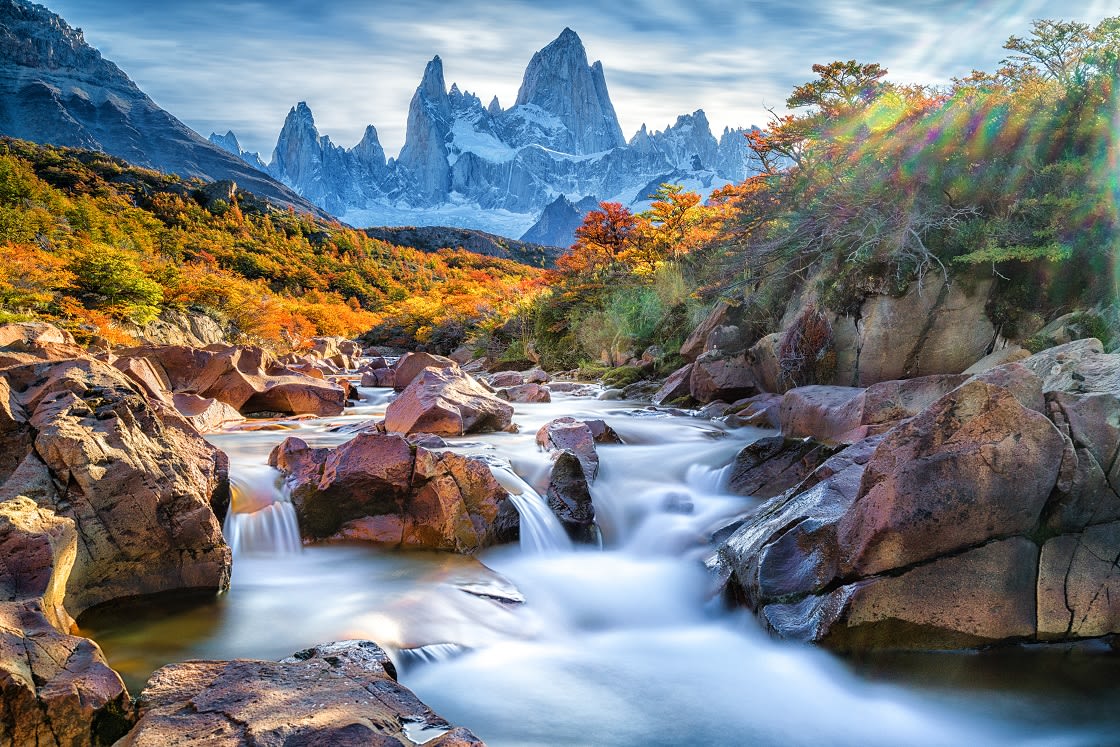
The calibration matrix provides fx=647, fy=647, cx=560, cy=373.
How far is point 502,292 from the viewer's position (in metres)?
30.1

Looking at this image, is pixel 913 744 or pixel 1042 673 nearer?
pixel 913 744

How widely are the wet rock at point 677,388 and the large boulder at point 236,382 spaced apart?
592cm

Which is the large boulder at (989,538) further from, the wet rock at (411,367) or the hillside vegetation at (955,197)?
the wet rock at (411,367)

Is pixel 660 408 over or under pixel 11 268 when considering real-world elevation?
under

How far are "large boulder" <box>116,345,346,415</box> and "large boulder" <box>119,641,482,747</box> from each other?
8.93 metres

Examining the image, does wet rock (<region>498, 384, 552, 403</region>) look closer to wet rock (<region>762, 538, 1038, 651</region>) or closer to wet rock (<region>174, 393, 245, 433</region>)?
wet rock (<region>174, 393, 245, 433</region>)

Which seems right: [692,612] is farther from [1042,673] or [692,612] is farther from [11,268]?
[11,268]

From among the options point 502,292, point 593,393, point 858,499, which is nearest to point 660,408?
point 593,393

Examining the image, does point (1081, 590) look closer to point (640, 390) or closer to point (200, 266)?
point (640, 390)

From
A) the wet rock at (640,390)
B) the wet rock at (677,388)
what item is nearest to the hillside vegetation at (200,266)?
the wet rock at (640,390)

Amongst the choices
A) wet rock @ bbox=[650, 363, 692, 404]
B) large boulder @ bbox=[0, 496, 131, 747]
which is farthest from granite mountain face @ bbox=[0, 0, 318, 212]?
large boulder @ bbox=[0, 496, 131, 747]

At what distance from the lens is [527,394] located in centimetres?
1312

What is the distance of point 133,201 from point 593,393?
47.3 meters

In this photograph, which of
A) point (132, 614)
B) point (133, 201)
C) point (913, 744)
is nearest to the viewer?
point (913, 744)
